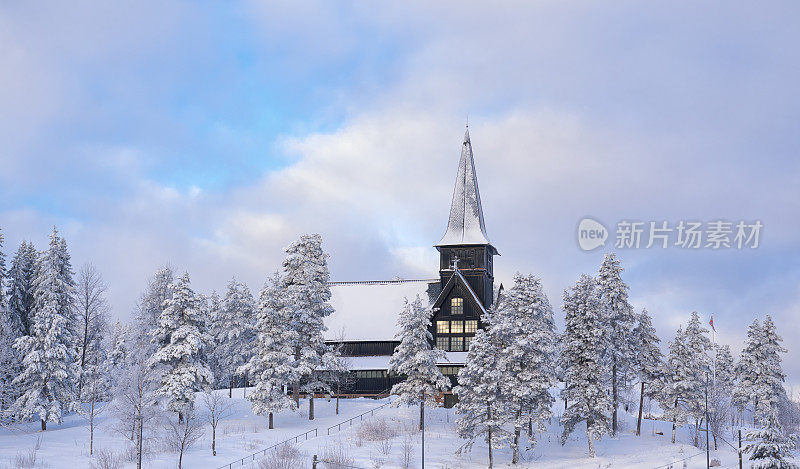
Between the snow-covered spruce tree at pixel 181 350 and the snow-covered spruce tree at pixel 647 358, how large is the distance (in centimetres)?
3666

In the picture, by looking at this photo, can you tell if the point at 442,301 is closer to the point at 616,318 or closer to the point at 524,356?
the point at 616,318

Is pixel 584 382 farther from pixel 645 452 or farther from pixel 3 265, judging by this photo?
pixel 3 265

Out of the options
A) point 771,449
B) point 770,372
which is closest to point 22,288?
point 771,449

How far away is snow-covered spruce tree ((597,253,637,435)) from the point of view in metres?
60.6

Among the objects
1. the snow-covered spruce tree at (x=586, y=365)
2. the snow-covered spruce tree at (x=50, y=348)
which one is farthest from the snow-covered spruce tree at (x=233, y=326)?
the snow-covered spruce tree at (x=586, y=365)

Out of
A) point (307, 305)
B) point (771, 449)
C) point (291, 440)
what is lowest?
point (291, 440)

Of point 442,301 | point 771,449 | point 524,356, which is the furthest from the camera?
point 442,301

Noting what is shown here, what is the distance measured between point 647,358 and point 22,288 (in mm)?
55058

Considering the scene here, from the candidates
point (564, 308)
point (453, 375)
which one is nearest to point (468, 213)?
point (453, 375)

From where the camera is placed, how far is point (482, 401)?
169 feet

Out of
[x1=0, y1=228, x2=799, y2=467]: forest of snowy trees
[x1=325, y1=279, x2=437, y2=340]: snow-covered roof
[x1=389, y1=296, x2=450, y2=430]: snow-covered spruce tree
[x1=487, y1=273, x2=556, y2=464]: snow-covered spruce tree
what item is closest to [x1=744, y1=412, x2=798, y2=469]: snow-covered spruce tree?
[x1=0, y1=228, x2=799, y2=467]: forest of snowy trees

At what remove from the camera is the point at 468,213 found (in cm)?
8281

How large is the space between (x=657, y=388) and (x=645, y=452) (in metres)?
8.13

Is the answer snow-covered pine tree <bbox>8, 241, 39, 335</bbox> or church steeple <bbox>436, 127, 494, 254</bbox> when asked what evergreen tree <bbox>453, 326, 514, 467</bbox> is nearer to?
church steeple <bbox>436, 127, 494, 254</bbox>
